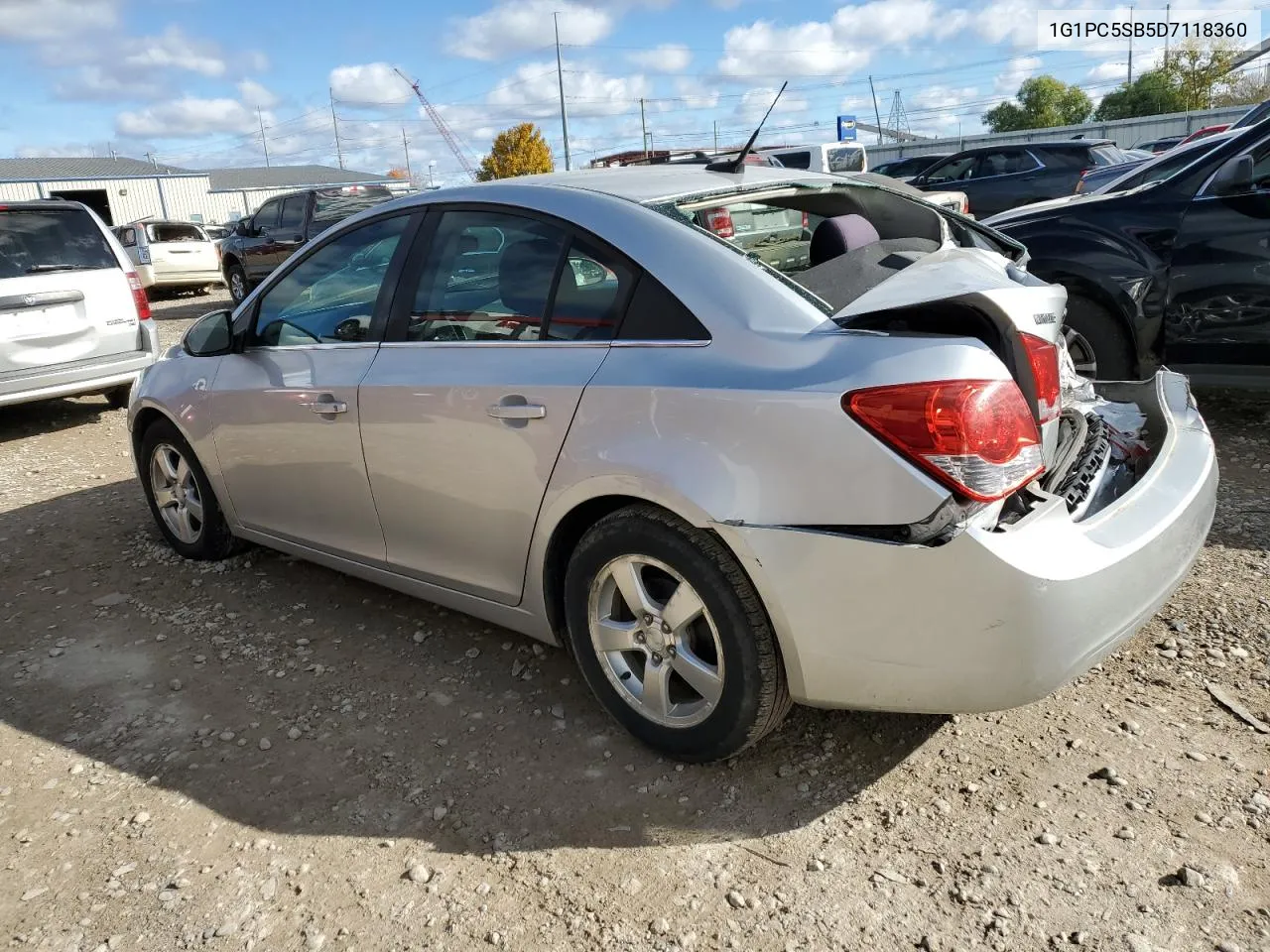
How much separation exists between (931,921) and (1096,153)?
50.6 ft

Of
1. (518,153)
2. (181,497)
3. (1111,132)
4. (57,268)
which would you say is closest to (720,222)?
(181,497)

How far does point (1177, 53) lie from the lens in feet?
161

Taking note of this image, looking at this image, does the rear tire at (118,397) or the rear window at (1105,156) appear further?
the rear window at (1105,156)

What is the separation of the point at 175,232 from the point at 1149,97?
52.6 meters

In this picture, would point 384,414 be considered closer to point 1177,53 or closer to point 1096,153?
point 1096,153

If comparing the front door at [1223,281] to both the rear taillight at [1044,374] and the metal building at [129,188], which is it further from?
the metal building at [129,188]

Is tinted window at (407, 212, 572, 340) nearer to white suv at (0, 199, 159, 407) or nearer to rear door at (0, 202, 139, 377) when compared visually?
white suv at (0, 199, 159, 407)

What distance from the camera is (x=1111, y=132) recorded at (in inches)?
1473

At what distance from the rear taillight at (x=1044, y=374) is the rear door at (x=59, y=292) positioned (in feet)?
23.2

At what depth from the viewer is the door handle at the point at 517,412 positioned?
106 inches

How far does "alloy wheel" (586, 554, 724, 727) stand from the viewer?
252 centimetres

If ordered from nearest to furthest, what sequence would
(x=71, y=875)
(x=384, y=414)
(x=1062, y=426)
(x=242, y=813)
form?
(x=71, y=875)
(x=242, y=813)
(x=1062, y=426)
(x=384, y=414)

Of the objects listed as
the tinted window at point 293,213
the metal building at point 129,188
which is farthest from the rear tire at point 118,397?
the metal building at point 129,188

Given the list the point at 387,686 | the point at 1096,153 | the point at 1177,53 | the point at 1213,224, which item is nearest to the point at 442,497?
the point at 387,686
